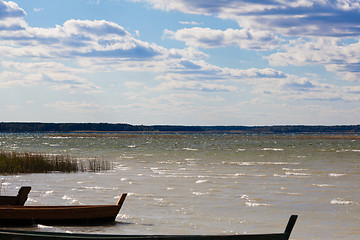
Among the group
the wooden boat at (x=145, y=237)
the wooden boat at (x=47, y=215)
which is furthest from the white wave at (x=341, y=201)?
the wooden boat at (x=145, y=237)

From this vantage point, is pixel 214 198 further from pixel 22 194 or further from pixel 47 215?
pixel 47 215

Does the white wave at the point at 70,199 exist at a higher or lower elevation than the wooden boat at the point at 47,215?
lower

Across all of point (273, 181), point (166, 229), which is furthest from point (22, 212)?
point (273, 181)

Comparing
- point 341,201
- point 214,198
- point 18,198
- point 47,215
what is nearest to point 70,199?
point 18,198

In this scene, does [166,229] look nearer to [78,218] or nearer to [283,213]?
[78,218]

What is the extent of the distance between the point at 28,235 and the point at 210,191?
647 inches

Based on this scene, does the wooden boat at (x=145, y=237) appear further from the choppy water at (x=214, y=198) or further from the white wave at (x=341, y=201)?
the white wave at (x=341, y=201)

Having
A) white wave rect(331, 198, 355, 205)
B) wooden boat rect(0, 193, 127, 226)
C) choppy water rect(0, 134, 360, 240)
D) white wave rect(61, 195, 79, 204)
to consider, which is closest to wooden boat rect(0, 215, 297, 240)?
choppy water rect(0, 134, 360, 240)

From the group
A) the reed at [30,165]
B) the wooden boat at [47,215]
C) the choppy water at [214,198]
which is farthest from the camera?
the reed at [30,165]

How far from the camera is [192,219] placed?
20141mm

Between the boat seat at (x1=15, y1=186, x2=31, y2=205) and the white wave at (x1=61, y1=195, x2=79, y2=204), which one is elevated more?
the boat seat at (x1=15, y1=186, x2=31, y2=205)

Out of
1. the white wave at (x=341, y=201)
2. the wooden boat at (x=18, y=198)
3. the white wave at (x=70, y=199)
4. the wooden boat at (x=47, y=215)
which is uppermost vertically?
the wooden boat at (x=18, y=198)

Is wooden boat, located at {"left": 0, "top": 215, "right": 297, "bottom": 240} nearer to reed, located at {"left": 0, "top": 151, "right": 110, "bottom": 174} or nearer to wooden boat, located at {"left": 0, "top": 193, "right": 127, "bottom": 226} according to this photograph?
wooden boat, located at {"left": 0, "top": 193, "right": 127, "bottom": 226}

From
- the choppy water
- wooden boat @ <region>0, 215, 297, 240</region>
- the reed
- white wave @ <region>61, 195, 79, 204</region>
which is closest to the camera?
wooden boat @ <region>0, 215, 297, 240</region>
